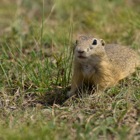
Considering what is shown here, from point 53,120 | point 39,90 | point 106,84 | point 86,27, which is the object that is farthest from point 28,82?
point 86,27

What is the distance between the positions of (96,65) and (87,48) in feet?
1.51

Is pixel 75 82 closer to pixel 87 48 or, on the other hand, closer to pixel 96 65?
pixel 96 65

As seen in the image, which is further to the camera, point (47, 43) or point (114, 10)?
point (114, 10)

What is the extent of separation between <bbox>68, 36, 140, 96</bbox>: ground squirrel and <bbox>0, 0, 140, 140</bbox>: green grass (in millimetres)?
149

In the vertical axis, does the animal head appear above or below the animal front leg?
above

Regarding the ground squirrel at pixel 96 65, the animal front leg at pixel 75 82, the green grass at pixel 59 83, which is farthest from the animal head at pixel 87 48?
the green grass at pixel 59 83

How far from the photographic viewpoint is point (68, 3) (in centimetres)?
1032

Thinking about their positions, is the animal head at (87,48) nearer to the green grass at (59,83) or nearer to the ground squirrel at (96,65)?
the ground squirrel at (96,65)

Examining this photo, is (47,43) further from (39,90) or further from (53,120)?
(53,120)

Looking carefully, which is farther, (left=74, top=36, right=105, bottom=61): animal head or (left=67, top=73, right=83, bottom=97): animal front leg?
(left=67, top=73, right=83, bottom=97): animal front leg

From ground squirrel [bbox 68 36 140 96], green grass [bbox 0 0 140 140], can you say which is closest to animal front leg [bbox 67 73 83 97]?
ground squirrel [bbox 68 36 140 96]

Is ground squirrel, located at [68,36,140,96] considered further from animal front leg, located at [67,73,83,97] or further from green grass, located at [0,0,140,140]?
green grass, located at [0,0,140,140]

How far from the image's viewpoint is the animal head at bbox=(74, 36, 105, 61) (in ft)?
18.8

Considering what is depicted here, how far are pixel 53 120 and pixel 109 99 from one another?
1017 millimetres
